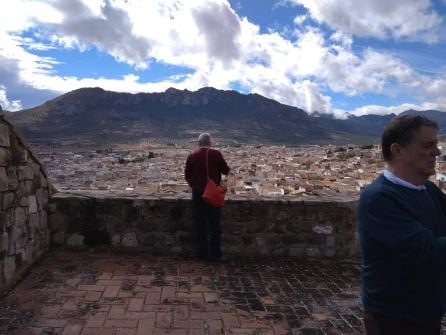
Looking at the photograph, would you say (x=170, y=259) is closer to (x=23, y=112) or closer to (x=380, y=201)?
(x=380, y=201)

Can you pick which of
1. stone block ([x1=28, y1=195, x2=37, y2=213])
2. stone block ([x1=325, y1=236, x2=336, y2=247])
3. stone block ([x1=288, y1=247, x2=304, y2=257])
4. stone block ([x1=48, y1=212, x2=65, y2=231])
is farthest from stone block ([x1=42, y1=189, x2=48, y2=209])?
stone block ([x1=325, y1=236, x2=336, y2=247])

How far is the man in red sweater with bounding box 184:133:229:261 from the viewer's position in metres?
5.60

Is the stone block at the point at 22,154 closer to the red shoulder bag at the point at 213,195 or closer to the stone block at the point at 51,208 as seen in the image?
the stone block at the point at 51,208

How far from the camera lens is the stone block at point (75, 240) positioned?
573cm

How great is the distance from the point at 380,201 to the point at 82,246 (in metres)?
4.63

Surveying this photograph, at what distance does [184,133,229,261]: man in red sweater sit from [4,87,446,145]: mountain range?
222ft

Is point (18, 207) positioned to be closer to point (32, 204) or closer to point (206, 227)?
point (32, 204)

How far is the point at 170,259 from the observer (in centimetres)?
561

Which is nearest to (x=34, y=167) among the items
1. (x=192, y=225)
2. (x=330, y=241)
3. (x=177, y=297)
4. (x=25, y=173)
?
(x=25, y=173)

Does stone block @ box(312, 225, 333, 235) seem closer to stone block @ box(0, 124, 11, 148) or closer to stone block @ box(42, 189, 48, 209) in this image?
stone block @ box(42, 189, 48, 209)

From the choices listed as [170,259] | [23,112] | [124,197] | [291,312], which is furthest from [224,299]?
[23,112]

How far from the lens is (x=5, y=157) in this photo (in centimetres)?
438

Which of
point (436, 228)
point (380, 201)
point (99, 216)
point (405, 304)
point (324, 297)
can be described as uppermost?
point (380, 201)

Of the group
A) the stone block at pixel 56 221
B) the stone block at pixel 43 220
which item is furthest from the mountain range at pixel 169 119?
the stone block at pixel 43 220
